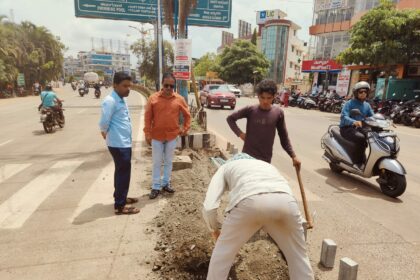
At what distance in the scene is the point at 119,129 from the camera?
12.8 feet

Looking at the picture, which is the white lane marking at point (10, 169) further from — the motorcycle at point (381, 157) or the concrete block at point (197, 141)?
the motorcycle at point (381, 157)

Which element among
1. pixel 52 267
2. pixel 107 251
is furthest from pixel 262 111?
pixel 52 267

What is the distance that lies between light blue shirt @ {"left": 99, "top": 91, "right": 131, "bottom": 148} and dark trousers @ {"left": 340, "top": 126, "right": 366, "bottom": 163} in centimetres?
397

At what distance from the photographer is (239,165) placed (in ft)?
6.97

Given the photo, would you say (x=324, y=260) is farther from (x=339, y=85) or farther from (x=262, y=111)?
(x=339, y=85)

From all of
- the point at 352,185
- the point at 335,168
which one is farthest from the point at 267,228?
the point at 335,168

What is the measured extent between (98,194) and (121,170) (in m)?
1.16

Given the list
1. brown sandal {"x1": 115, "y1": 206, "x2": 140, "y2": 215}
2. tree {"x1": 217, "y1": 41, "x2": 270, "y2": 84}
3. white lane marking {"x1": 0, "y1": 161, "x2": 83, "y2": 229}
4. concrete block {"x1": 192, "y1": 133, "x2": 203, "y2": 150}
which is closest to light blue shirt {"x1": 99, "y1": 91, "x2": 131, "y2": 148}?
brown sandal {"x1": 115, "y1": 206, "x2": 140, "y2": 215}

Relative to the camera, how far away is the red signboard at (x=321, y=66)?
30.8 meters

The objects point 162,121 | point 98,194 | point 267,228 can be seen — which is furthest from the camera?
point 98,194

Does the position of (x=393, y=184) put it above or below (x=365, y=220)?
above

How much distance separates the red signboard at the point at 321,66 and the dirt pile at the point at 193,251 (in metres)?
30.0

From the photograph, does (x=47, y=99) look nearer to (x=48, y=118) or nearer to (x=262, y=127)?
(x=48, y=118)

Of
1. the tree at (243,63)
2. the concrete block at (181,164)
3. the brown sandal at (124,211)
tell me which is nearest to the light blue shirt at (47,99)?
the concrete block at (181,164)
